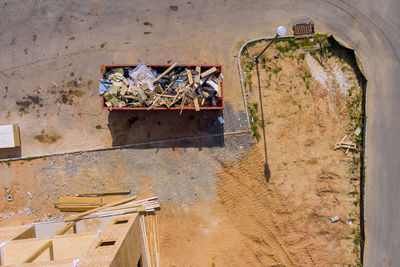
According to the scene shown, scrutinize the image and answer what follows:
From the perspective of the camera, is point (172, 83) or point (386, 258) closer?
point (172, 83)

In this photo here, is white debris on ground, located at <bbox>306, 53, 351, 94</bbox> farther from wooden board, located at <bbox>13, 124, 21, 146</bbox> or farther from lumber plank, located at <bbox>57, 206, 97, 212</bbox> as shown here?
wooden board, located at <bbox>13, 124, 21, 146</bbox>

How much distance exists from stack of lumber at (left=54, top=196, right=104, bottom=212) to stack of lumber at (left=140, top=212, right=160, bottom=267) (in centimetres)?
239

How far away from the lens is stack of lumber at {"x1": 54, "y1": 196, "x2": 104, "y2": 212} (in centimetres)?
1276

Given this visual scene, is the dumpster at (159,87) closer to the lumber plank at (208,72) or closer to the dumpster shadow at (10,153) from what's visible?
the lumber plank at (208,72)

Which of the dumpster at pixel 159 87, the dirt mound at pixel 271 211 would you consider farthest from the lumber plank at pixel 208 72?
the dirt mound at pixel 271 211

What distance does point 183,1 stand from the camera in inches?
510

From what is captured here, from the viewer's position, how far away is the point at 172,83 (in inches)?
472

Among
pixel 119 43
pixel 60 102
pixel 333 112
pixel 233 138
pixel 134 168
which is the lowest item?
pixel 134 168

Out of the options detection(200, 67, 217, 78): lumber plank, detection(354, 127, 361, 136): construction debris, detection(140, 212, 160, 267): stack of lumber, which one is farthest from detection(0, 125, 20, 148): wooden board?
detection(354, 127, 361, 136): construction debris

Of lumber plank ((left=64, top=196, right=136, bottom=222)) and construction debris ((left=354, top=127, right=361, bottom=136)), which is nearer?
lumber plank ((left=64, top=196, right=136, bottom=222))

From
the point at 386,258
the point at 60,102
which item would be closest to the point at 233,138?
the point at 60,102

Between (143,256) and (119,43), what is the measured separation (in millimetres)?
10744

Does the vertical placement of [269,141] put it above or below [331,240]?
above

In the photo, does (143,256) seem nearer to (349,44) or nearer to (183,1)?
(183,1)
